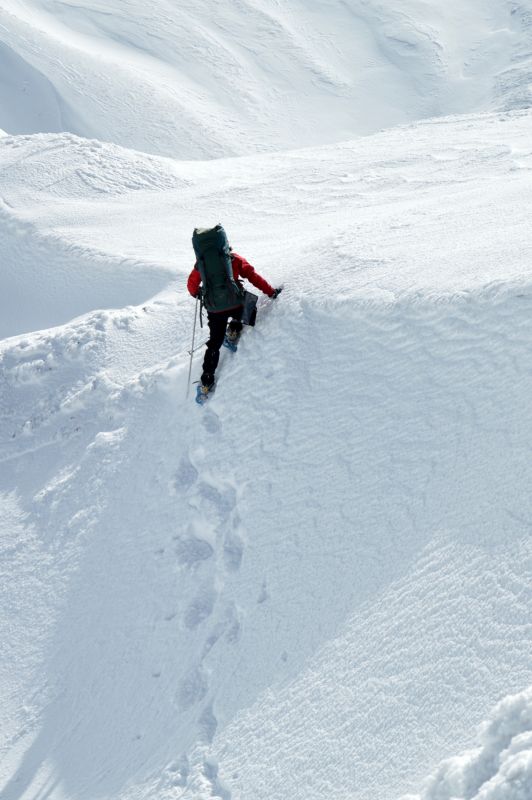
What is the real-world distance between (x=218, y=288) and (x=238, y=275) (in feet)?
1.11

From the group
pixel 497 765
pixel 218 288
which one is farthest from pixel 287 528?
pixel 497 765

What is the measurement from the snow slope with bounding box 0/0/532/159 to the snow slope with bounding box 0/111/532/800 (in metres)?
23.7

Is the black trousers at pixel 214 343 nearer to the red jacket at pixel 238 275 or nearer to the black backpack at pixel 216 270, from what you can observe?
the black backpack at pixel 216 270

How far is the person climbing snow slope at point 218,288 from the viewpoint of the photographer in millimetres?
7957

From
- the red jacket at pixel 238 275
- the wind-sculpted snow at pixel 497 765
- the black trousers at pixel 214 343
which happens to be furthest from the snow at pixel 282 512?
the red jacket at pixel 238 275

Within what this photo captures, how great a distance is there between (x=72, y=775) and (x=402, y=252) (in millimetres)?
6493

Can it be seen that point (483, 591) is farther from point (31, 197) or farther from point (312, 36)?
point (312, 36)

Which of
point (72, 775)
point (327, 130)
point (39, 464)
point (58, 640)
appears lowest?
point (72, 775)

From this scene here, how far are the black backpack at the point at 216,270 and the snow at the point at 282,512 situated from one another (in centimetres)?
73

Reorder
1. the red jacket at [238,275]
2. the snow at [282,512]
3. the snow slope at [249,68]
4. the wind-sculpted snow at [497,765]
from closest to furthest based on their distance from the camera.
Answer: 1. the wind-sculpted snow at [497,765]
2. the snow at [282,512]
3. the red jacket at [238,275]
4. the snow slope at [249,68]

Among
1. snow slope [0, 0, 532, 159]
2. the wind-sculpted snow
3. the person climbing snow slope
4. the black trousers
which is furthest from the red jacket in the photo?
snow slope [0, 0, 532, 159]

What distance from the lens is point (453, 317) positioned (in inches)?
299

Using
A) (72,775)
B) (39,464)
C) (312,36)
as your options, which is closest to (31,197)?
(39,464)

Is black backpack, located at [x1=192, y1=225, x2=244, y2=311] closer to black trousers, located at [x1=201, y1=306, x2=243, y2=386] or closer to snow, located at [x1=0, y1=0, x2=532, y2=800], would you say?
black trousers, located at [x1=201, y1=306, x2=243, y2=386]
